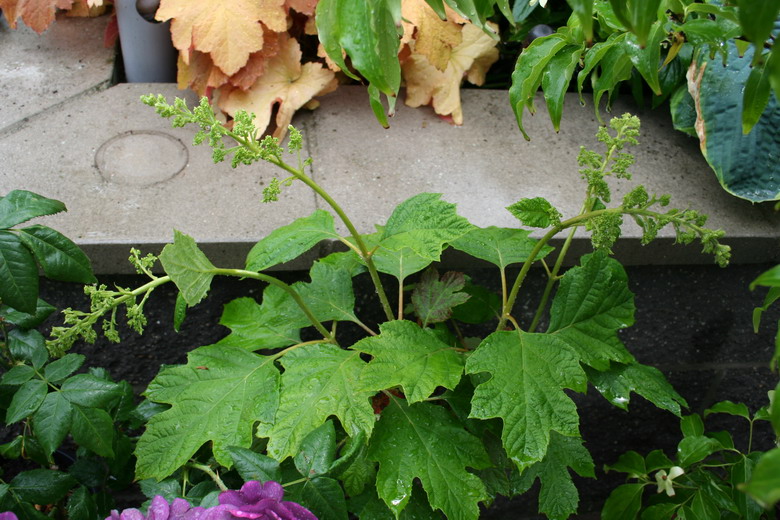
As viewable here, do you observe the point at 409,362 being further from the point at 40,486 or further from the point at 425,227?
the point at 40,486

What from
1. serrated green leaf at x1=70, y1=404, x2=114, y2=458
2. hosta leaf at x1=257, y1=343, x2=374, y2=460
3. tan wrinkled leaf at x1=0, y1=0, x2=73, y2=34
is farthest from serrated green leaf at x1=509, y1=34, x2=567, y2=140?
tan wrinkled leaf at x1=0, y1=0, x2=73, y2=34

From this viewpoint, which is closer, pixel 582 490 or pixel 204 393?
pixel 204 393

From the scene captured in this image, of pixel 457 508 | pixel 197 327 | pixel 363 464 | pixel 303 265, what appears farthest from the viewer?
pixel 197 327

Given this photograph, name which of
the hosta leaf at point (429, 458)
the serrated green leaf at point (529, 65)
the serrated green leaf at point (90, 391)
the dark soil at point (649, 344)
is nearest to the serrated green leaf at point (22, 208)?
the serrated green leaf at point (90, 391)

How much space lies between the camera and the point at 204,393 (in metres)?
1.26

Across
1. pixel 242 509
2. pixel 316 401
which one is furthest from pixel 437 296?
pixel 242 509

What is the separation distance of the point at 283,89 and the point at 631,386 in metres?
1.17

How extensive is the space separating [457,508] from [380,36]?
30.5 inches

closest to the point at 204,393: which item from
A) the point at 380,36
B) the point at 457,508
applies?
the point at 457,508

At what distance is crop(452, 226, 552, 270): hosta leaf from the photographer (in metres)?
1.44

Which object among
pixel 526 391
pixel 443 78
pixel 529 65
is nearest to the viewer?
pixel 529 65

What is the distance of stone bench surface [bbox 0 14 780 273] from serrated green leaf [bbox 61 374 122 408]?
370 mm

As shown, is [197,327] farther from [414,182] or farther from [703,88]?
[703,88]

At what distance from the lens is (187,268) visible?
1119 millimetres
